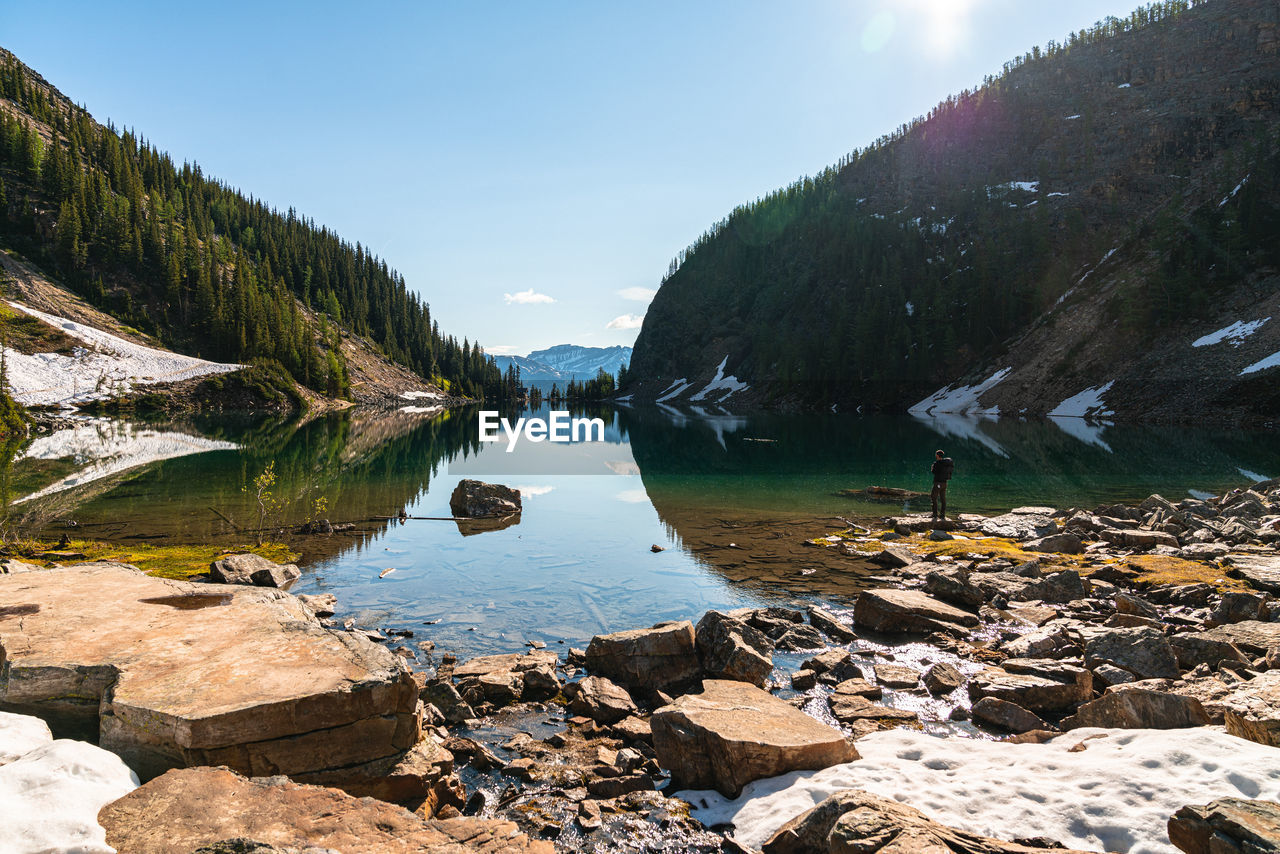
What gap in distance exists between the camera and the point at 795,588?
1712 cm

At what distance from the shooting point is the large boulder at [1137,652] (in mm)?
9722

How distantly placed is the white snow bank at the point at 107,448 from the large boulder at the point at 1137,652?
37406 mm

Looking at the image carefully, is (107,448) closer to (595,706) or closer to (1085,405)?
(595,706)

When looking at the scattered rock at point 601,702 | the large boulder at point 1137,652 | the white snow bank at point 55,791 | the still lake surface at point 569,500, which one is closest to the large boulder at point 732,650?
the scattered rock at point 601,702

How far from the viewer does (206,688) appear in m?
6.51

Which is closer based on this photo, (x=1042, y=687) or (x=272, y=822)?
(x=272, y=822)

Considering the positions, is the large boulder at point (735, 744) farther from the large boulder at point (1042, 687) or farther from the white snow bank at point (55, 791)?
the white snow bank at point (55, 791)

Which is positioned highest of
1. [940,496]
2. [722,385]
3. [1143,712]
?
[722,385]

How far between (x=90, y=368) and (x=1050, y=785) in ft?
389

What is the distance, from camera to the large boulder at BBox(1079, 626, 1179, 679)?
383 inches

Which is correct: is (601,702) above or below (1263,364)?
below

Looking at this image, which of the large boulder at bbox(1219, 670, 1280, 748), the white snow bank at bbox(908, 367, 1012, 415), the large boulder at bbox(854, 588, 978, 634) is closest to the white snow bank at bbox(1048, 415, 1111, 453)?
the white snow bank at bbox(908, 367, 1012, 415)

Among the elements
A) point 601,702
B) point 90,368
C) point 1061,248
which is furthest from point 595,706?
point 1061,248

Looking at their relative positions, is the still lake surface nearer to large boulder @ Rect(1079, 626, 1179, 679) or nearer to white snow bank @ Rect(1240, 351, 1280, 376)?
large boulder @ Rect(1079, 626, 1179, 679)
